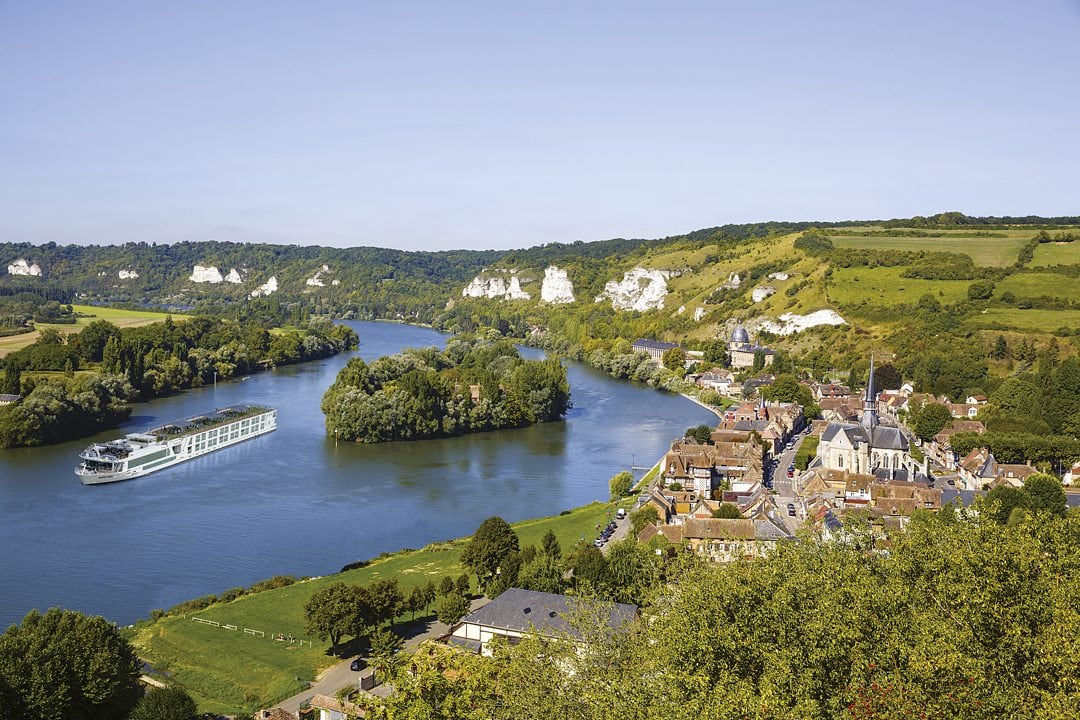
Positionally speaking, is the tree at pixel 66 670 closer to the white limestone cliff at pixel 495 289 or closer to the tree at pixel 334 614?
the tree at pixel 334 614

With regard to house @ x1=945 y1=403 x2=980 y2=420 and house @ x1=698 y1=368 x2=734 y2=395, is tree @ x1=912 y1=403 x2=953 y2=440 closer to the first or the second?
house @ x1=945 y1=403 x2=980 y2=420

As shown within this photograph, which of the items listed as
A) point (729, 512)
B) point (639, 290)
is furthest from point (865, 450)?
point (639, 290)

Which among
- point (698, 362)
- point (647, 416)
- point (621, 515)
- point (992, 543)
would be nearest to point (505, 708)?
point (992, 543)

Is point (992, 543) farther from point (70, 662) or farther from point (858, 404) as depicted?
point (858, 404)

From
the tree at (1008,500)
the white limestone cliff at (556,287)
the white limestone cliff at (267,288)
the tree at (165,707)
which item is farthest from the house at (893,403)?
the white limestone cliff at (267,288)

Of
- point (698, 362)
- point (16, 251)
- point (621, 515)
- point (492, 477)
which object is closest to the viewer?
point (621, 515)

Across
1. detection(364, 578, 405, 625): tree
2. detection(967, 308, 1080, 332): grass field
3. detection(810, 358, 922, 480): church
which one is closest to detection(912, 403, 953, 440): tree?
detection(810, 358, 922, 480): church
